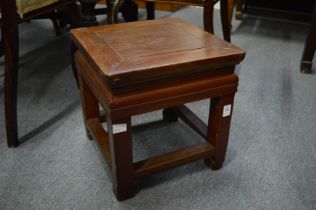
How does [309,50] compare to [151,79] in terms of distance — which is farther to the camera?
[309,50]

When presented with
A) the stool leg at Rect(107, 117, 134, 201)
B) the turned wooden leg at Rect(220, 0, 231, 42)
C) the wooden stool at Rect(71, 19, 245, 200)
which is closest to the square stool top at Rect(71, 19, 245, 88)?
the wooden stool at Rect(71, 19, 245, 200)

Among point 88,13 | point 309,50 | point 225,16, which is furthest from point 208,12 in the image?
point 309,50

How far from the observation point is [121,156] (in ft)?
2.33

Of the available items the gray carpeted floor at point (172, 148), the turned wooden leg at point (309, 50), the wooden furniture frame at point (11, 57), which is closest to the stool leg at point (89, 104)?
the gray carpeted floor at point (172, 148)

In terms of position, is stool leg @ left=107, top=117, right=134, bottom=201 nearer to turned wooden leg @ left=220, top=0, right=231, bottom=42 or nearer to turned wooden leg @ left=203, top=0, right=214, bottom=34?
turned wooden leg @ left=203, top=0, right=214, bottom=34

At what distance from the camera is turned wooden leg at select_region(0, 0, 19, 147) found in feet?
2.80

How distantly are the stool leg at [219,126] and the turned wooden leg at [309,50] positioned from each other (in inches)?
36.7

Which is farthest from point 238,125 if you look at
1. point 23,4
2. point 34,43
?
point 34,43

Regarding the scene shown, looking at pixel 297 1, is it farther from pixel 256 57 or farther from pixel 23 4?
pixel 23 4

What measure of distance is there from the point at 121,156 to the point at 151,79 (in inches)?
8.2

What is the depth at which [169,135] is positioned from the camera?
3.49 feet

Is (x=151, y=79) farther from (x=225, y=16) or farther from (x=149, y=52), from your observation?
(x=225, y=16)

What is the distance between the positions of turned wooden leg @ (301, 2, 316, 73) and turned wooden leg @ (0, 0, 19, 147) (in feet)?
4.29

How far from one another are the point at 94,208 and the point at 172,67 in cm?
43
